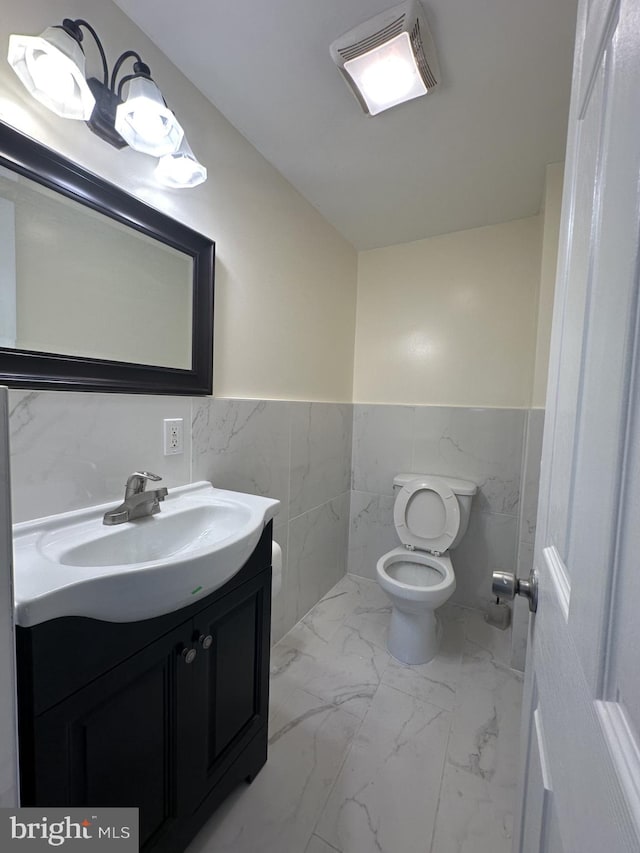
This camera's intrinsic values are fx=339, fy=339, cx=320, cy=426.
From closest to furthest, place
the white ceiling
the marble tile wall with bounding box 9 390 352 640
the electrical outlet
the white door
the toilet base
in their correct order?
the white door, the marble tile wall with bounding box 9 390 352 640, the white ceiling, the electrical outlet, the toilet base

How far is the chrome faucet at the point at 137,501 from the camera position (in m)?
0.93

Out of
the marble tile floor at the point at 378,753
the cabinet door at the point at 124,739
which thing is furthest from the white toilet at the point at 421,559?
the cabinet door at the point at 124,739

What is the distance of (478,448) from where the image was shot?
6.57 ft

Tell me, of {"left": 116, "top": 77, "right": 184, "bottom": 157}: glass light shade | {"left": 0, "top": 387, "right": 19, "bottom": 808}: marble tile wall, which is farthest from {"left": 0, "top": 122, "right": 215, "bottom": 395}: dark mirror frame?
{"left": 0, "top": 387, "right": 19, "bottom": 808}: marble tile wall

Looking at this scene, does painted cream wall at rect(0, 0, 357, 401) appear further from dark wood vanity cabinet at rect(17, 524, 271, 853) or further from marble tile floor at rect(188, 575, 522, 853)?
marble tile floor at rect(188, 575, 522, 853)

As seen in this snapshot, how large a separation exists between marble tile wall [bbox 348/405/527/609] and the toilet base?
547mm

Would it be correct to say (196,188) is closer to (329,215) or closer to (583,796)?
(329,215)

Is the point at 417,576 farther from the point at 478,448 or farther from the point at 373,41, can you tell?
the point at 373,41

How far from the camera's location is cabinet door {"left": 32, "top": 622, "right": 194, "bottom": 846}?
0.60m

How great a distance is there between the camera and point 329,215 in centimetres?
192

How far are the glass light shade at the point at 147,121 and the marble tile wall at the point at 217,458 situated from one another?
2.32ft

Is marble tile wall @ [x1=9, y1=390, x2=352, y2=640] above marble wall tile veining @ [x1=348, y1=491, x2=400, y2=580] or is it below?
above

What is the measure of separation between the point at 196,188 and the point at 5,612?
1325 millimetres

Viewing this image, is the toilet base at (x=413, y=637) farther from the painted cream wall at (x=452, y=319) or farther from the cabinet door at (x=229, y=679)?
the painted cream wall at (x=452, y=319)
